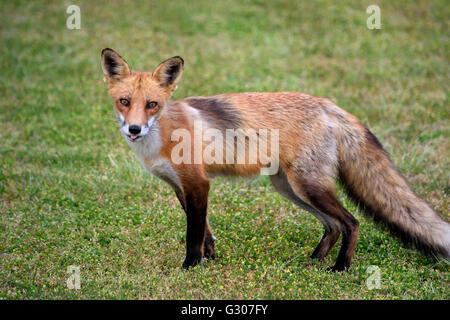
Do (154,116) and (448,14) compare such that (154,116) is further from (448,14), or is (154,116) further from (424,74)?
(448,14)

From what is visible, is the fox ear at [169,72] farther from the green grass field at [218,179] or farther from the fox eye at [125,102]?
the green grass field at [218,179]

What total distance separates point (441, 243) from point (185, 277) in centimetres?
282

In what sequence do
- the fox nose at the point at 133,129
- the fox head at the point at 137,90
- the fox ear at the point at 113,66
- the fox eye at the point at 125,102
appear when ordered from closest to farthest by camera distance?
the fox nose at the point at 133,129 → the fox head at the point at 137,90 → the fox eye at the point at 125,102 → the fox ear at the point at 113,66

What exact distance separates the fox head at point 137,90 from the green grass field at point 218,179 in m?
1.72

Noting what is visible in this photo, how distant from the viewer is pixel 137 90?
5.04 metres

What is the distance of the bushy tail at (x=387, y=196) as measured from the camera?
5.32m

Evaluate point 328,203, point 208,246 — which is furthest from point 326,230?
point 208,246

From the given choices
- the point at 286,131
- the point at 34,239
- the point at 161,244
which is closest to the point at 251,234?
the point at 161,244

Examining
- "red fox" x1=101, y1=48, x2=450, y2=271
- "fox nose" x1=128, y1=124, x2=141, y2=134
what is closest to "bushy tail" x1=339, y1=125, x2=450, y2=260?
"red fox" x1=101, y1=48, x2=450, y2=271

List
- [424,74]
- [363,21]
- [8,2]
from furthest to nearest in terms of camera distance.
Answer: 1. [8,2]
2. [363,21]
3. [424,74]

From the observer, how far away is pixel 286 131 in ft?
18.4

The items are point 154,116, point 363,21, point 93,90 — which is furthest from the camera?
point 363,21

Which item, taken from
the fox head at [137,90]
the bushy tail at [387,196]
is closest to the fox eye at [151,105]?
the fox head at [137,90]

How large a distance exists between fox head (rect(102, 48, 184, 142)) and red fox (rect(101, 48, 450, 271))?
0.4 inches
